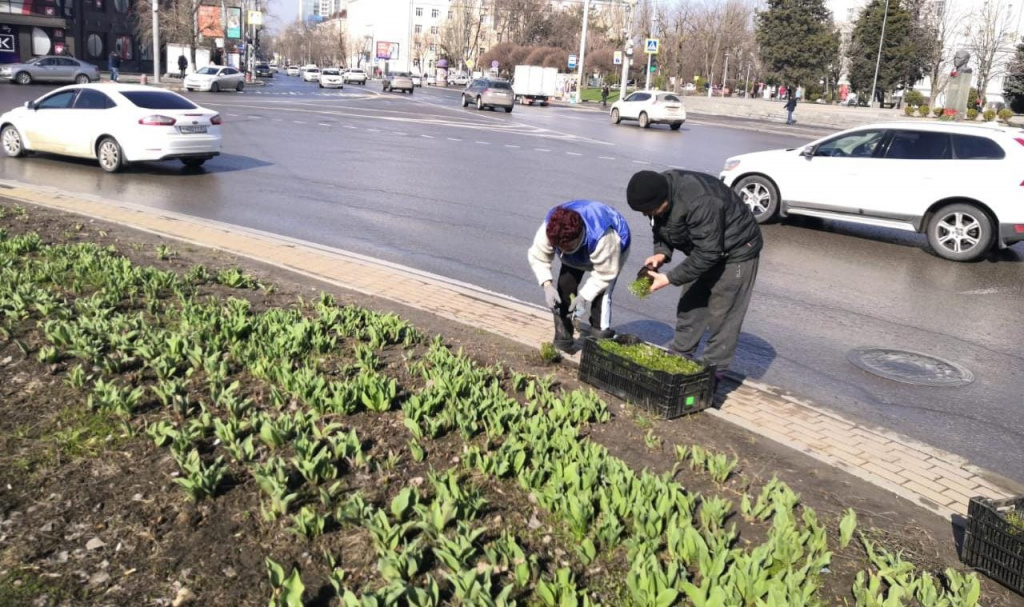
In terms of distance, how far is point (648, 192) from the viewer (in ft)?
16.8

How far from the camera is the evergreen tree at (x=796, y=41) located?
7556cm

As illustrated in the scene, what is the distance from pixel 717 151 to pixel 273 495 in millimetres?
24497

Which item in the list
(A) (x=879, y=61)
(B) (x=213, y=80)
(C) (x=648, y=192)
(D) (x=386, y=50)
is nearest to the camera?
(C) (x=648, y=192)

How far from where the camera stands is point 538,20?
11094 centimetres

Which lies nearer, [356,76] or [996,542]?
[996,542]

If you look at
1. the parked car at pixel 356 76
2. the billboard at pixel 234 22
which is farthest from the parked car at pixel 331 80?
the parked car at pixel 356 76

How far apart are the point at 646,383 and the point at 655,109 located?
112 ft

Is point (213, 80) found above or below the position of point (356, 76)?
below

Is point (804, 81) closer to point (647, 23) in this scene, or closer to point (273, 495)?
point (647, 23)

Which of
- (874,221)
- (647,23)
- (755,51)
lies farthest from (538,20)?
(874,221)

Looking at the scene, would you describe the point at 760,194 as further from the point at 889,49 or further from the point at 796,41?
the point at 796,41

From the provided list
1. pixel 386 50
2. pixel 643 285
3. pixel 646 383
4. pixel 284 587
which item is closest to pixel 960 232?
pixel 643 285

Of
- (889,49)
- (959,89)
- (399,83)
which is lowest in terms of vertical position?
(399,83)

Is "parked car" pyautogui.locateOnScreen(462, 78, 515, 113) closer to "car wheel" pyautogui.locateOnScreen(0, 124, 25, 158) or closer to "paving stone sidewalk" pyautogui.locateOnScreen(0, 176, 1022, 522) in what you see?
"car wheel" pyautogui.locateOnScreen(0, 124, 25, 158)
